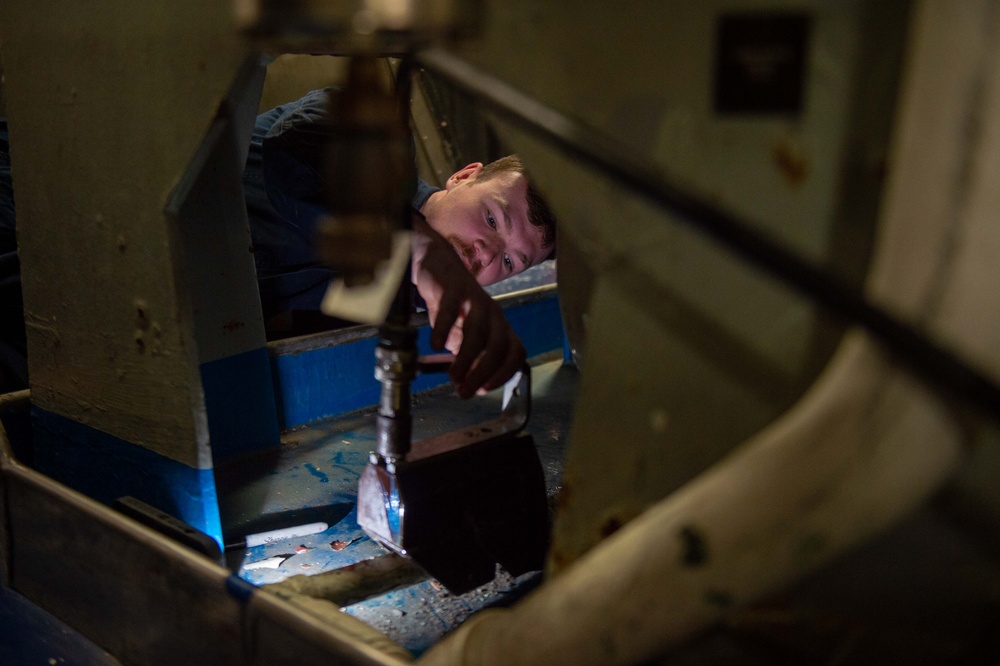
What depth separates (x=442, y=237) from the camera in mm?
1111

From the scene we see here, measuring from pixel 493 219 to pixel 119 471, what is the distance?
94 centimetres

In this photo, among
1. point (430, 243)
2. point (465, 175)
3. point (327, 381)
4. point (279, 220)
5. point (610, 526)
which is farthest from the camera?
point (279, 220)

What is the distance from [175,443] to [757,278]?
0.83 meters

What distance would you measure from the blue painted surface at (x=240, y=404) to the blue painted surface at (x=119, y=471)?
8.4 inches

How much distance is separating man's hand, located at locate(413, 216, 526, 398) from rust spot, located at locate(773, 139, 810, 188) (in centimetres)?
50

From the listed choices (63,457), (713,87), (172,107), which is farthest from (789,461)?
(63,457)

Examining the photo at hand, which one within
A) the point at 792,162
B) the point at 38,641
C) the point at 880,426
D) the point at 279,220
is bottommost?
the point at 38,641

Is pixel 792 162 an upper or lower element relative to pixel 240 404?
upper

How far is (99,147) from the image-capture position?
996mm

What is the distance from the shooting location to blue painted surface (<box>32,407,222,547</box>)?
105 centimetres

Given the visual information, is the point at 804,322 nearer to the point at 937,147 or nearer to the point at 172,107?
the point at 937,147

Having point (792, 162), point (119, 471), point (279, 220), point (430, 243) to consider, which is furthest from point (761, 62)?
point (279, 220)

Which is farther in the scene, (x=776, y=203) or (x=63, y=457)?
(x=63, y=457)

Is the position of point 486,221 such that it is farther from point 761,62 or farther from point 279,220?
point 761,62
